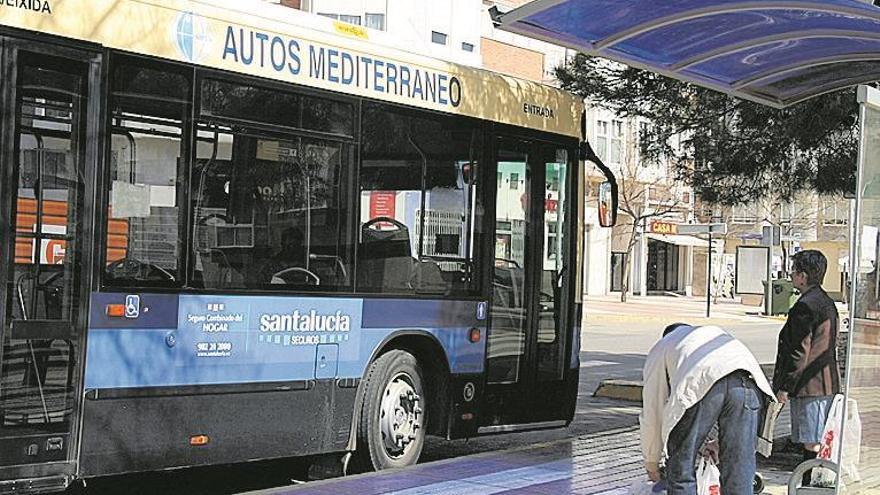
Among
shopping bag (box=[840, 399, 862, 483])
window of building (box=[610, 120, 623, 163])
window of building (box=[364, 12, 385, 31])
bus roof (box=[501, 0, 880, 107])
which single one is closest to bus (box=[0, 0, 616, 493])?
bus roof (box=[501, 0, 880, 107])

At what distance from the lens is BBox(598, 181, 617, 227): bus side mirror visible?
12.5 m

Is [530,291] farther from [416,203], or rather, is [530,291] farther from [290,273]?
[290,273]

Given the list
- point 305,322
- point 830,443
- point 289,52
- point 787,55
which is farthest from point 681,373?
point 787,55

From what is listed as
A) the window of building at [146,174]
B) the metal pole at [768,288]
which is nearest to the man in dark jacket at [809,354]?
the window of building at [146,174]

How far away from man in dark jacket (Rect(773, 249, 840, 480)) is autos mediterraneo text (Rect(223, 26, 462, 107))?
11.0 ft

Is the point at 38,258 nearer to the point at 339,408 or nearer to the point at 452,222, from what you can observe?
the point at 339,408

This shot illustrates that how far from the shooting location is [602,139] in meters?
57.4

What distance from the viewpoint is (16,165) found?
24.3ft

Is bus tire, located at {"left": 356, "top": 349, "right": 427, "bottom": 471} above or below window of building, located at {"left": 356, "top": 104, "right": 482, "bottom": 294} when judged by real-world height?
below

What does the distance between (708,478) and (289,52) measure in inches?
176

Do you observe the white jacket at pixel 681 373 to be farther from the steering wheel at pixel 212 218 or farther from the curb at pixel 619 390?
the curb at pixel 619 390

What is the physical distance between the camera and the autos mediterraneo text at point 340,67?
8781 mm

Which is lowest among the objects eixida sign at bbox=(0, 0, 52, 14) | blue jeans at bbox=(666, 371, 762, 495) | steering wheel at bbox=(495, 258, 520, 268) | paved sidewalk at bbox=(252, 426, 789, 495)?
paved sidewalk at bbox=(252, 426, 789, 495)

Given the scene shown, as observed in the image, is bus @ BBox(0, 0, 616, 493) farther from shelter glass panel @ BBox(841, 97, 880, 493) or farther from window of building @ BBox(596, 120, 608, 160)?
window of building @ BBox(596, 120, 608, 160)
